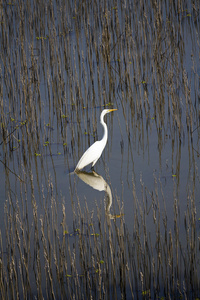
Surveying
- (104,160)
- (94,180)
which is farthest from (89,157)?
(104,160)

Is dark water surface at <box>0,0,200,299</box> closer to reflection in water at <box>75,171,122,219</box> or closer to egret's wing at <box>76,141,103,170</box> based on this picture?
reflection in water at <box>75,171,122,219</box>

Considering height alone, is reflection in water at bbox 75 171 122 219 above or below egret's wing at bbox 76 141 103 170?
below

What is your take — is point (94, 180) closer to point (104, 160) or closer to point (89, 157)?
point (89, 157)

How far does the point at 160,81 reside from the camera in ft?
16.6

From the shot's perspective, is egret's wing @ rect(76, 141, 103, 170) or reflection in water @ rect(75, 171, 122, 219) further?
egret's wing @ rect(76, 141, 103, 170)

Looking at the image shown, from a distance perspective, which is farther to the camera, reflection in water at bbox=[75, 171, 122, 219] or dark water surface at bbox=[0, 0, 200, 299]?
reflection in water at bbox=[75, 171, 122, 219]

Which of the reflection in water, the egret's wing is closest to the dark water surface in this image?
the reflection in water

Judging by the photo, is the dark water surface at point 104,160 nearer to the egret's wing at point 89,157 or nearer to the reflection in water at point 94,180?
the reflection in water at point 94,180

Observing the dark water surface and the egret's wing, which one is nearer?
the dark water surface

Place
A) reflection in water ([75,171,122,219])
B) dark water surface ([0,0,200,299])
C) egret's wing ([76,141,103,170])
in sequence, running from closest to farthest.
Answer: dark water surface ([0,0,200,299]) < reflection in water ([75,171,122,219]) < egret's wing ([76,141,103,170])

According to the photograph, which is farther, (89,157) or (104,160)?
(104,160)

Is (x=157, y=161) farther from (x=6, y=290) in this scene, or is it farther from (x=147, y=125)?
(x=6, y=290)

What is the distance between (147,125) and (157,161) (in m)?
0.73

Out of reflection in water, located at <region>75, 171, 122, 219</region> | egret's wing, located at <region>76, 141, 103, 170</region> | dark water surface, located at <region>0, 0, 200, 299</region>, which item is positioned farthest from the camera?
egret's wing, located at <region>76, 141, 103, 170</region>
